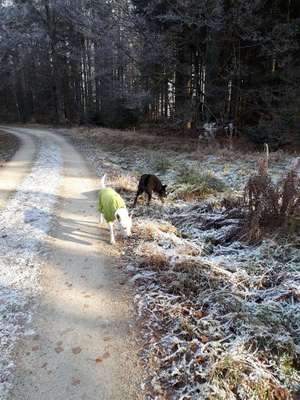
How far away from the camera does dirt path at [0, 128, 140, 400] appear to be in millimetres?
3574

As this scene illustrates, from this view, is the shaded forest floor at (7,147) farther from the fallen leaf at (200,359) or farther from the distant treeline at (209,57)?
the fallen leaf at (200,359)

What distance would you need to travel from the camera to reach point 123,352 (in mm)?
4000

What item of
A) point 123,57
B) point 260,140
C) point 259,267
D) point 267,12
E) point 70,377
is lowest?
point 70,377

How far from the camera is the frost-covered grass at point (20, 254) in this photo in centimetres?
426

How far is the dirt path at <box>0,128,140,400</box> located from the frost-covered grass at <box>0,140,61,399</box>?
0.34 feet

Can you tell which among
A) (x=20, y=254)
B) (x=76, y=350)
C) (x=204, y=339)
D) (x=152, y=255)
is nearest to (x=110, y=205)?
(x=152, y=255)

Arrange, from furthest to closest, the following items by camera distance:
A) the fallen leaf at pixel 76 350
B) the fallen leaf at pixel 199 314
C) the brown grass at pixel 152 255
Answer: the brown grass at pixel 152 255
the fallen leaf at pixel 199 314
the fallen leaf at pixel 76 350

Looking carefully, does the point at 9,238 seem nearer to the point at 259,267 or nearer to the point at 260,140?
the point at 259,267

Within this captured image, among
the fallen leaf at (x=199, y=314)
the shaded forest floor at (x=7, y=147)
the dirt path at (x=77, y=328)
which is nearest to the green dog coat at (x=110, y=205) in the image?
the dirt path at (x=77, y=328)

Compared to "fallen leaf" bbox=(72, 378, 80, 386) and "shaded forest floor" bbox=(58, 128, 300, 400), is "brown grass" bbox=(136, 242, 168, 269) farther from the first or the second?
"fallen leaf" bbox=(72, 378, 80, 386)

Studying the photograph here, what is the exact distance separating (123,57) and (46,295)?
18.6m

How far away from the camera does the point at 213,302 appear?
4723mm

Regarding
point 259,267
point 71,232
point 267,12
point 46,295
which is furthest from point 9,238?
point 267,12

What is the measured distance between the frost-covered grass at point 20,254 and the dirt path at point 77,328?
11 centimetres
